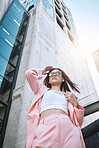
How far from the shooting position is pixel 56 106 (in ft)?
5.79

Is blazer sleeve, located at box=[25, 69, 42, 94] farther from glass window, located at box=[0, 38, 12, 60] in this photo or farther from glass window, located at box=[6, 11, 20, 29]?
Result: glass window, located at box=[6, 11, 20, 29]

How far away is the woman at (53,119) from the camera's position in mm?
1348

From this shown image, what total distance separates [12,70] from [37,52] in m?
1.16

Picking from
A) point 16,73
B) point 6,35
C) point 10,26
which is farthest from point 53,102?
point 10,26

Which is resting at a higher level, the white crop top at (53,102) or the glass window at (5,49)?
the glass window at (5,49)

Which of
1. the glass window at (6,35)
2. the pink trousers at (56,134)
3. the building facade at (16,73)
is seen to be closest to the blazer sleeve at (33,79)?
the pink trousers at (56,134)

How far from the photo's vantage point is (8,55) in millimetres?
4617

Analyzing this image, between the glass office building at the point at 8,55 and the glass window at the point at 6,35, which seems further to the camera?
the glass window at the point at 6,35

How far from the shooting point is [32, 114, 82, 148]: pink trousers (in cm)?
131

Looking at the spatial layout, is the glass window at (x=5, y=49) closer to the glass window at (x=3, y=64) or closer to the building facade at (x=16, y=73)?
the building facade at (x=16, y=73)

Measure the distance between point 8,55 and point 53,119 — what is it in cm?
367

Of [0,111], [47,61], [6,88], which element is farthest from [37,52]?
[0,111]

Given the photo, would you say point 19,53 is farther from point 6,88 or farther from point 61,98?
point 61,98

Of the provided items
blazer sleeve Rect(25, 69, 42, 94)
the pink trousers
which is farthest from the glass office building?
the pink trousers
